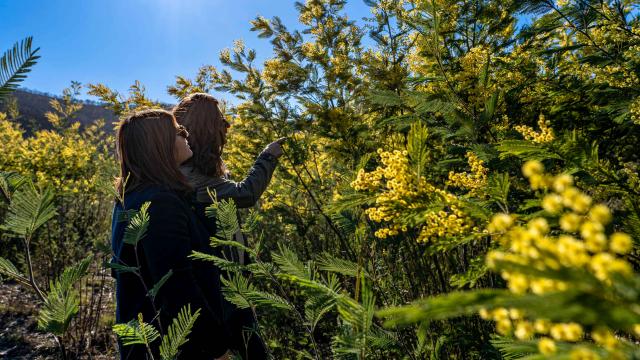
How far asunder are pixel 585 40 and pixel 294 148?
7.62 ft

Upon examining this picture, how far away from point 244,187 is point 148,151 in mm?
723

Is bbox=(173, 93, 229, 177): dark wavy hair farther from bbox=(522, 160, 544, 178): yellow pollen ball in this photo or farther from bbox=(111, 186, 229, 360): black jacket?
bbox=(522, 160, 544, 178): yellow pollen ball

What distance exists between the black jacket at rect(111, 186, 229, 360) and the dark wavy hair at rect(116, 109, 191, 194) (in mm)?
72

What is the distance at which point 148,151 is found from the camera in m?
1.73

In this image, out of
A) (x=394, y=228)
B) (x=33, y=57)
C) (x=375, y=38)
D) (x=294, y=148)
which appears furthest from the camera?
(x=294, y=148)

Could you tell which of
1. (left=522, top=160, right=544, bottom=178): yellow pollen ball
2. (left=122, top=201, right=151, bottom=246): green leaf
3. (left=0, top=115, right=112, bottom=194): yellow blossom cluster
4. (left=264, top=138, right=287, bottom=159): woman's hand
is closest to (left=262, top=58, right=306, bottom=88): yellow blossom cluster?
(left=264, top=138, right=287, bottom=159): woman's hand

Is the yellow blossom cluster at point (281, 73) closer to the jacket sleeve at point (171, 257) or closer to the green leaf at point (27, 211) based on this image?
the jacket sleeve at point (171, 257)

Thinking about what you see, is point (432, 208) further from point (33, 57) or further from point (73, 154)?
point (73, 154)

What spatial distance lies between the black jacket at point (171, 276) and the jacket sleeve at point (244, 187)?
421 mm

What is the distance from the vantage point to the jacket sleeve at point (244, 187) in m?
2.23

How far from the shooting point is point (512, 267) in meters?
0.29

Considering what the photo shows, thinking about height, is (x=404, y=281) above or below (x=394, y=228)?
below

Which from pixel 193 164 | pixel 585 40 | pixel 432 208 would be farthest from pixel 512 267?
pixel 585 40

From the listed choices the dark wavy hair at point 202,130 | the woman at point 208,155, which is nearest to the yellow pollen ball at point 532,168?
the woman at point 208,155
